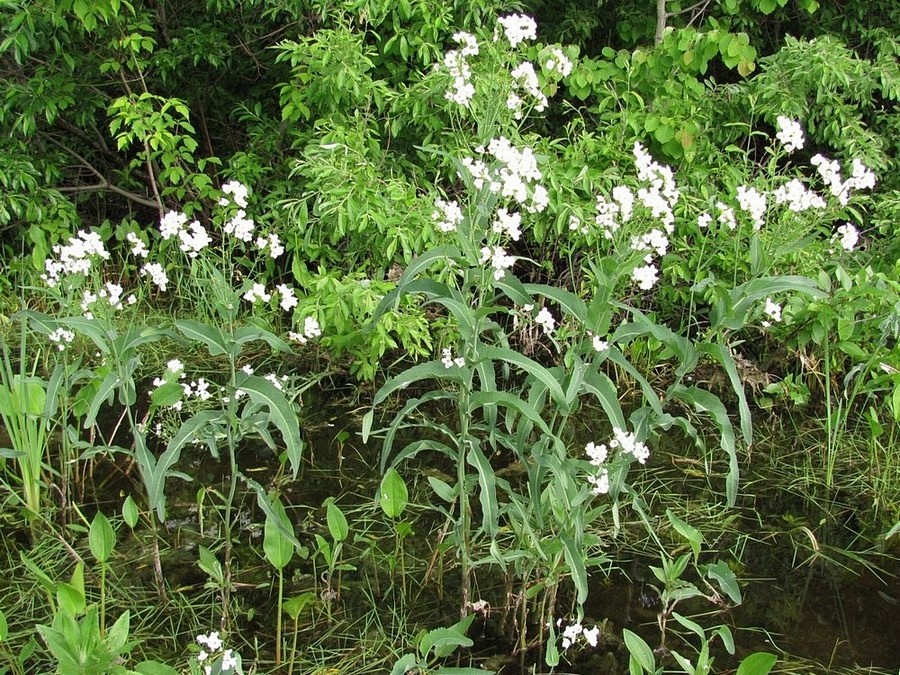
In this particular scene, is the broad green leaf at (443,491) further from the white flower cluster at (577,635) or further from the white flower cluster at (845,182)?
the white flower cluster at (845,182)

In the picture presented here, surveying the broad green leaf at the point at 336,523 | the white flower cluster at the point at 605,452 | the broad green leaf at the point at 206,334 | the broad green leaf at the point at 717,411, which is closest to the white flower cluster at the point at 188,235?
the broad green leaf at the point at 206,334

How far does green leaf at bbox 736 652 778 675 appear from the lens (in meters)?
1.90

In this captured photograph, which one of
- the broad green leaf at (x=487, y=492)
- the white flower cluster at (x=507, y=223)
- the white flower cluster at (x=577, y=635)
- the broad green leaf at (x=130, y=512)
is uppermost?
the white flower cluster at (x=507, y=223)

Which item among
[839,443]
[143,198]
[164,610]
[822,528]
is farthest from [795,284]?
[143,198]

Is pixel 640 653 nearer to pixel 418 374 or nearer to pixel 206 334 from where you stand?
pixel 418 374

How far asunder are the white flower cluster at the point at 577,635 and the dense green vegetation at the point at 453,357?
1 cm

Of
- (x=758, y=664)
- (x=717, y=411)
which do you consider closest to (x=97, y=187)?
(x=717, y=411)

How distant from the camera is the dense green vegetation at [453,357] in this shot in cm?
210

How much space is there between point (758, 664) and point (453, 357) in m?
1.77

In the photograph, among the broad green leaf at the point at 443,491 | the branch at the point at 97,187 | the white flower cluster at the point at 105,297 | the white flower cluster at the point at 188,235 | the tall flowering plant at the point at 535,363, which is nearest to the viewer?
the tall flowering plant at the point at 535,363

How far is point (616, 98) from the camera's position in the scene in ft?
13.3

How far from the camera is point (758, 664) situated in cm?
192

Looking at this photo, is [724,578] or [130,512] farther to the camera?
[130,512]

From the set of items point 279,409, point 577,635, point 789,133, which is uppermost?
point 789,133
